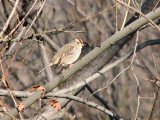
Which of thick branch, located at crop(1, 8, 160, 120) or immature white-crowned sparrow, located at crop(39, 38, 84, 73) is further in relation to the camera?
immature white-crowned sparrow, located at crop(39, 38, 84, 73)

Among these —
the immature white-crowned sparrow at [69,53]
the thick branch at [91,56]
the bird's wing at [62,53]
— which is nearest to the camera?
the thick branch at [91,56]

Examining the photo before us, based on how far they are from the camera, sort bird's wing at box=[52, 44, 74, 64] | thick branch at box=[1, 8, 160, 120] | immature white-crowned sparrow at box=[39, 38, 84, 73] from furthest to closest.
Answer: immature white-crowned sparrow at box=[39, 38, 84, 73]
bird's wing at box=[52, 44, 74, 64]
thick branch at box=[1, 8, 160, 120]

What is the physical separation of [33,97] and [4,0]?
2.76m

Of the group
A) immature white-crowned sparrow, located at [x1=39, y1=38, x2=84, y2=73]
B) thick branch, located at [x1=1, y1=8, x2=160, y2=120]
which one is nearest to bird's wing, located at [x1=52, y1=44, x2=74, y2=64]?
immature white-crowned sparrow, located at [x1=39, y1=38, x2=84, y2=73]

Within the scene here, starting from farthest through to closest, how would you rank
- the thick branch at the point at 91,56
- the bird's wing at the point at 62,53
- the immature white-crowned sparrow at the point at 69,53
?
the immature white-crowned sparrow at the point at 69,53
the bird's wing at the point at 62,53
the thick branch at the point at 91,56

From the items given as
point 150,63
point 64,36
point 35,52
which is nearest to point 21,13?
point 35,52

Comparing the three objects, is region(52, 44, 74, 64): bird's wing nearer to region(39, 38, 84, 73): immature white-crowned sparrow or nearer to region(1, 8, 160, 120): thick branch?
region(39, 38, 84, 73): immature white-crowned sparrow

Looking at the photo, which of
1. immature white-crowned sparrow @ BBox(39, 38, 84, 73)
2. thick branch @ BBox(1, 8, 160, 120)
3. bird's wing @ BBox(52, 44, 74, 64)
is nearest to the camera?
thick branch @ BBox(1, 8, 160, 120)

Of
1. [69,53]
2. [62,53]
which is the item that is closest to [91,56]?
[62,53]

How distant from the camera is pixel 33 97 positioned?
3416mm

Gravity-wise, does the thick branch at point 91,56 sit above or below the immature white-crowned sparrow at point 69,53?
below

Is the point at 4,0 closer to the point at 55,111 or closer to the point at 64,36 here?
the point at 55,111

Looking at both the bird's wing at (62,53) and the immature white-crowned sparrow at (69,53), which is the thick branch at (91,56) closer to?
the bird's wing at (62,53)

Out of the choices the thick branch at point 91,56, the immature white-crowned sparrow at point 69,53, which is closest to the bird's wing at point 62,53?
the immature white-crowned sparrow at point 69,53
